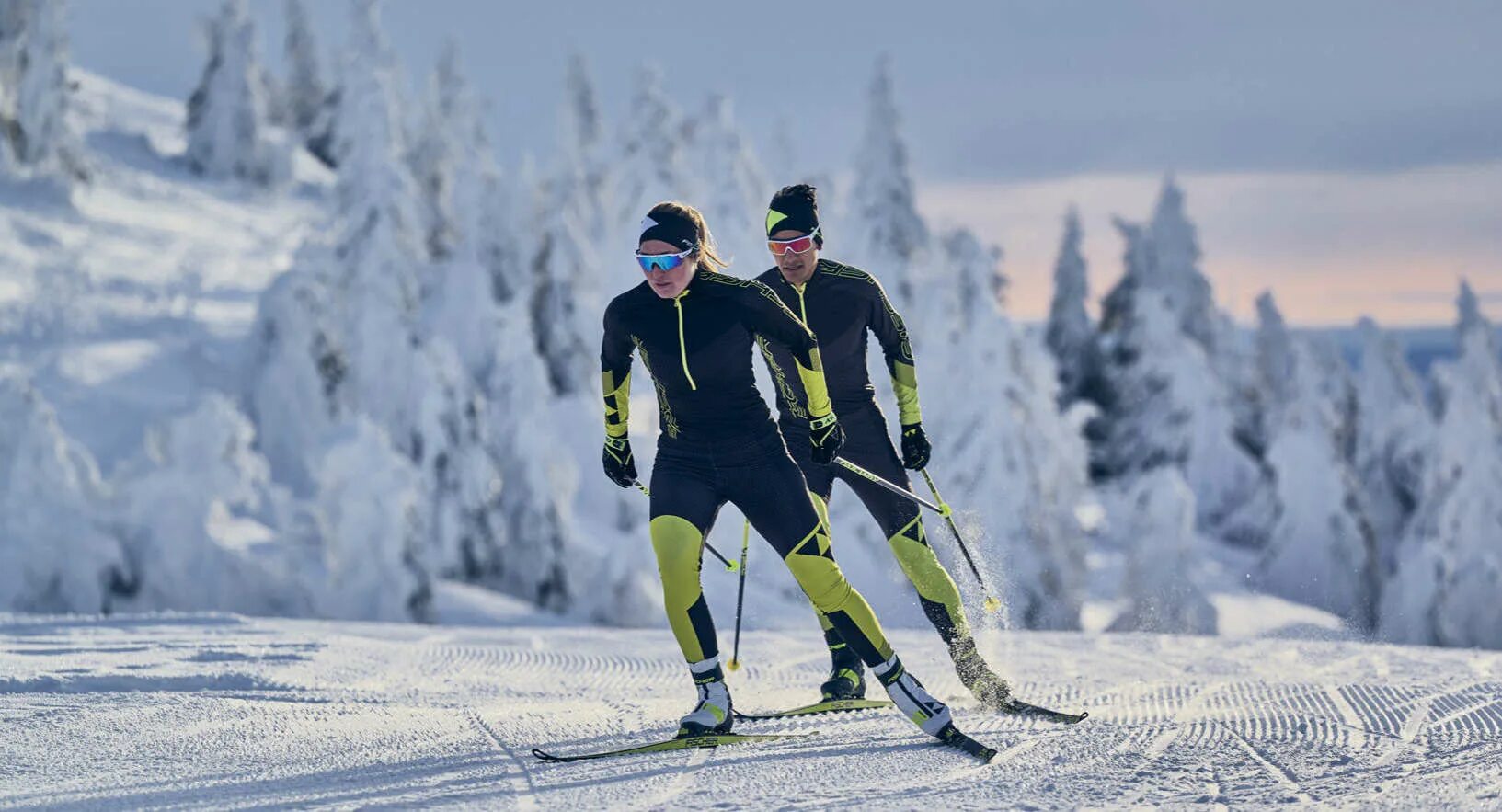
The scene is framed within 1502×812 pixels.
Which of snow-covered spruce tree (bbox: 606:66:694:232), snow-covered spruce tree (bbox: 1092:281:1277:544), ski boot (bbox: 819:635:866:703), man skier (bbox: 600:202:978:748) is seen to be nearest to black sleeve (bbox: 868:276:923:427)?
man skier (bbox: 600:202:978:748)

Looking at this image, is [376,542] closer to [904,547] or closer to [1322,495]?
[904,547]

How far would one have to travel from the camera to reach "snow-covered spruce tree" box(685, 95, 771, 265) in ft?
137

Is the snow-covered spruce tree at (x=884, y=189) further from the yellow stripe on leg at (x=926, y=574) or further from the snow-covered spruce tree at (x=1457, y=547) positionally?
the yellow stripe on leg at (x=926, y=574)

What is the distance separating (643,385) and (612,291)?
327 centimetres

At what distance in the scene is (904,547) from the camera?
6.46m

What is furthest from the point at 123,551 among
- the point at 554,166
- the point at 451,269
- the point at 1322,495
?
the point at 1322,495

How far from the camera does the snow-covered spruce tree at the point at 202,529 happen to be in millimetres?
23922

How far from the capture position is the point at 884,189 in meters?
38.3

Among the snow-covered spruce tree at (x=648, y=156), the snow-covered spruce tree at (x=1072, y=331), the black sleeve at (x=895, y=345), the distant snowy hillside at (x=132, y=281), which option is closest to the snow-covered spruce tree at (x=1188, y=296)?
the snow-covered spruce tree at (x=1072, y=331)

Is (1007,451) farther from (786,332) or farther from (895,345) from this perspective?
(786,332)

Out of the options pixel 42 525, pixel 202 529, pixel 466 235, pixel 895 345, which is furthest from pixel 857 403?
pixel 466 235

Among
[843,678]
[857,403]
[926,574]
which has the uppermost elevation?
[857,403]

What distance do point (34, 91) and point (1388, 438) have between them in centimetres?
4607

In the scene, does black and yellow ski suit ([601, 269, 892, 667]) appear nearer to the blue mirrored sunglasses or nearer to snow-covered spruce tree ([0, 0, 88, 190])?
the blue mirrored sunglasses
